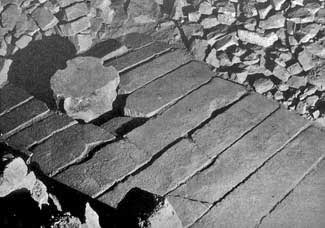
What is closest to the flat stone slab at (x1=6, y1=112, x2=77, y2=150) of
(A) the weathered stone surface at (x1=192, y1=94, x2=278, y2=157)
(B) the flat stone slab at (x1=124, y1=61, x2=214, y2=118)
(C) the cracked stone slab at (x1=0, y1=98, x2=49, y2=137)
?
(C) the cracked stone slab at (x1=0, y1=98, x2=49, y2=137)

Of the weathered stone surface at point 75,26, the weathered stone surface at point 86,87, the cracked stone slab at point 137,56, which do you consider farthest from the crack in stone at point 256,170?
the weathered stone surface at point 75,26

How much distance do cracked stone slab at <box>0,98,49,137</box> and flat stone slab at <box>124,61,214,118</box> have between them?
1008mm

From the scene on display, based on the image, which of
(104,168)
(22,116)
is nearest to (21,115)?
(22,116)

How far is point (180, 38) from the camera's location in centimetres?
575

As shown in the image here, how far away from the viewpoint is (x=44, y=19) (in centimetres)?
594

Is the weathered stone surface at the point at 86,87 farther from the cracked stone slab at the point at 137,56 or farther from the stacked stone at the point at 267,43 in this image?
the stacked stone at the point at 267,43

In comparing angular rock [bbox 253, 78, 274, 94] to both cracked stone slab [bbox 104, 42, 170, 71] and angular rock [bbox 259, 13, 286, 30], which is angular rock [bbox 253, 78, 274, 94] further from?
cracked stone slab [bbox 104, 42, 170, 71]

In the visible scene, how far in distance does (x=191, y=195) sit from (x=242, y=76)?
76.1 inches

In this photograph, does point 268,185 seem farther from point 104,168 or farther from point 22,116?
point 22,116

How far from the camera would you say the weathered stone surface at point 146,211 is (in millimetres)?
2828

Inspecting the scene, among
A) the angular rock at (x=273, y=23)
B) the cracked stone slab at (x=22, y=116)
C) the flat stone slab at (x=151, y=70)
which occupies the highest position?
the angular rock at (x=273, y=23)

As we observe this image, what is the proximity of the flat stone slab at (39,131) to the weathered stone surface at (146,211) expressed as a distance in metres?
1.58

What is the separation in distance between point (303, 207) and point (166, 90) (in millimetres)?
2085

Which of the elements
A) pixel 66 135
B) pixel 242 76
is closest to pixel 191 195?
pixel 66 135
